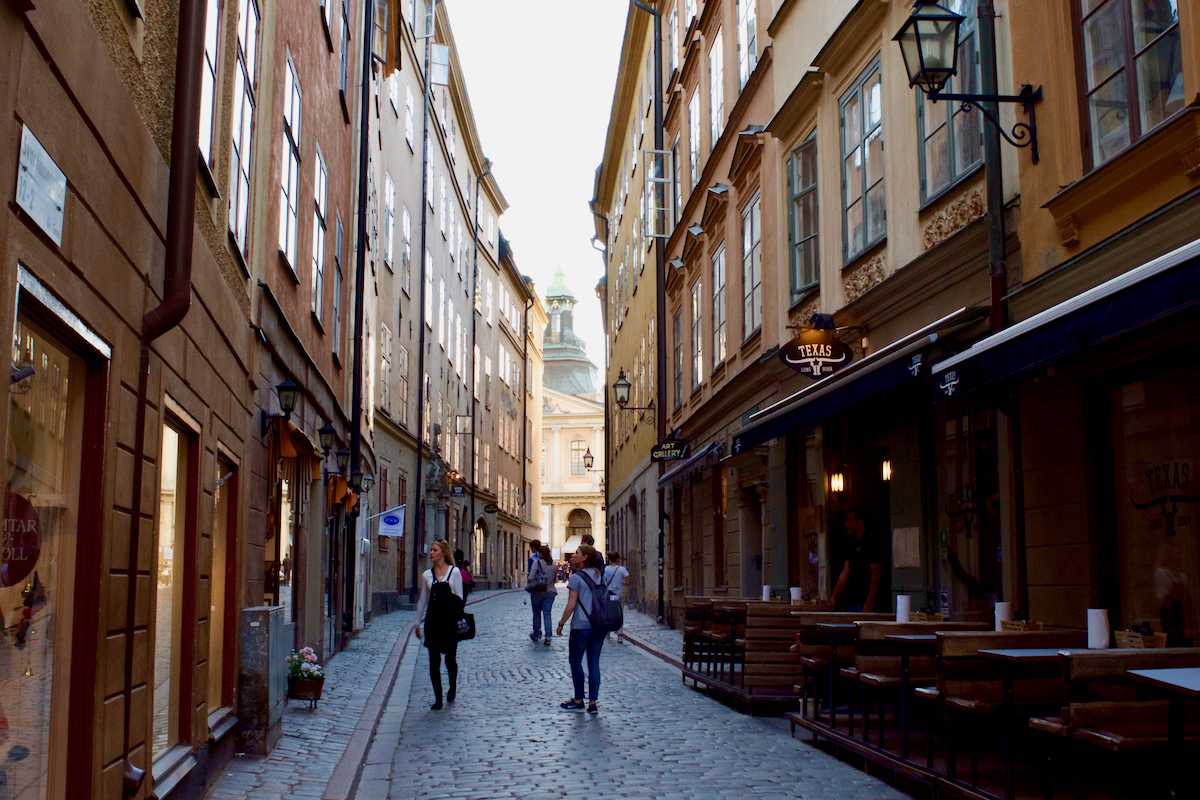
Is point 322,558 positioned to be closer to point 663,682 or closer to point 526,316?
point 663,682

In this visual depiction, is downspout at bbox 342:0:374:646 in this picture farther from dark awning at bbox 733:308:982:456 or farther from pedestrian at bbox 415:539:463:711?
dark awning at bbox 733:308:982:456

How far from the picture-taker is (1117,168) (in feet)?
27.3

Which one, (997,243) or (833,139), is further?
(833,139)

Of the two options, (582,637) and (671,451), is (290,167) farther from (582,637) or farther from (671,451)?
(671,451)

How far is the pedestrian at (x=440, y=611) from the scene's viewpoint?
13.3 m

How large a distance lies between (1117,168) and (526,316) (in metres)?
62.4

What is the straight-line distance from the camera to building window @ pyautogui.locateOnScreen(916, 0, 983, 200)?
11266 mm

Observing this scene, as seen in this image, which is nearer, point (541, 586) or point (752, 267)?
point (752, 267)

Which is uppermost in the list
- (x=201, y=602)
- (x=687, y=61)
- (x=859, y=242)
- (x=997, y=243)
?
(x=687, y=61)

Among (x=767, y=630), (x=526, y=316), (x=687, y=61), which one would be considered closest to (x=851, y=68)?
(x=767, y=630)

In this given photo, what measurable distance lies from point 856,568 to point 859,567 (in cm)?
4

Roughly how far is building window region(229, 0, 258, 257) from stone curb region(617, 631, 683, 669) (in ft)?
29.6

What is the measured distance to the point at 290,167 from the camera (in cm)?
1280

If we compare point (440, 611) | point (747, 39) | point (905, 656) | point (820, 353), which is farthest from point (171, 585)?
point (747, 39)
